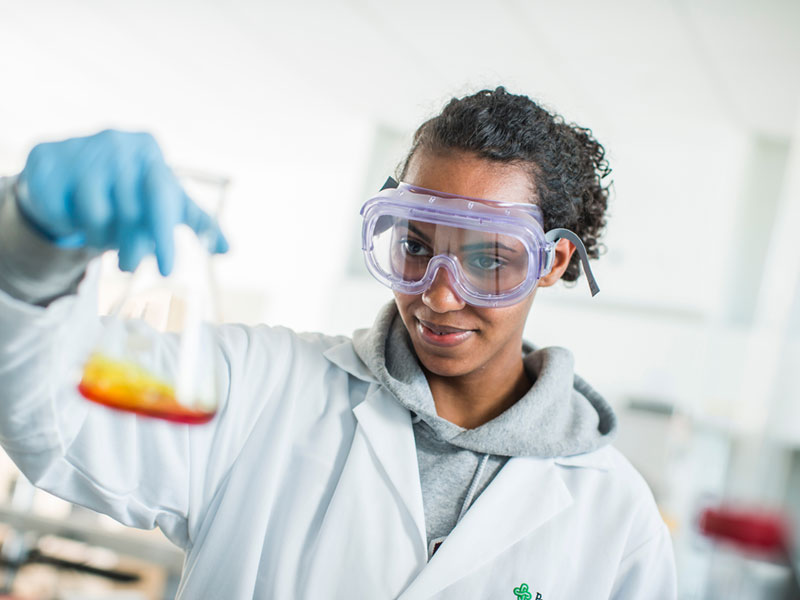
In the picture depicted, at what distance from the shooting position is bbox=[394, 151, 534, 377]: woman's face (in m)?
1.28

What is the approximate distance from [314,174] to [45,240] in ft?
18.9

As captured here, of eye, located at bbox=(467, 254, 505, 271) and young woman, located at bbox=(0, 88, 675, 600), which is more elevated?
eye, located at bbox=(467, 254, 505, 271)

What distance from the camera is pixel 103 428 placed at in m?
1.10

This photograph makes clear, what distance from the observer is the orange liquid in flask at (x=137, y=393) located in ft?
2.57

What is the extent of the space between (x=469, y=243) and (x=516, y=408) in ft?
1.08

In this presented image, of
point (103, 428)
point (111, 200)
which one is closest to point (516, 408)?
point (103, 428)

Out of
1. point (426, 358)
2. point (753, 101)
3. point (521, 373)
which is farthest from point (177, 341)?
point (753, 101)

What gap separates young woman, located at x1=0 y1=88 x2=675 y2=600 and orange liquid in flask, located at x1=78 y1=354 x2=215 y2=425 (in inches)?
11.4

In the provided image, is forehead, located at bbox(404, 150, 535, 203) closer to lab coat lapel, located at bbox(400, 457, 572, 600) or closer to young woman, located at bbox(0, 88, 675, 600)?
young woman, located at bbox(0, 88, 675, 600)

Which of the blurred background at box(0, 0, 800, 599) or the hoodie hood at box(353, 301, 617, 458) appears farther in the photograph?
the blurred background at box(0, 0, 800, 599)

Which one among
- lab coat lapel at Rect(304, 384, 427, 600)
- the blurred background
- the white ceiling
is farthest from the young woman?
the white ceiling

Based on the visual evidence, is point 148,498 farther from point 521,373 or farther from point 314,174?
point 314,174

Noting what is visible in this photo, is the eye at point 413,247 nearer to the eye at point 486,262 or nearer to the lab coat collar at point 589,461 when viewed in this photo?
the eye at point 486,262

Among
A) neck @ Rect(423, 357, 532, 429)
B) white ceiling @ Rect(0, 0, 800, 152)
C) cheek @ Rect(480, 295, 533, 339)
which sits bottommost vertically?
neck @ Rect(423, 357, 532, 429)
